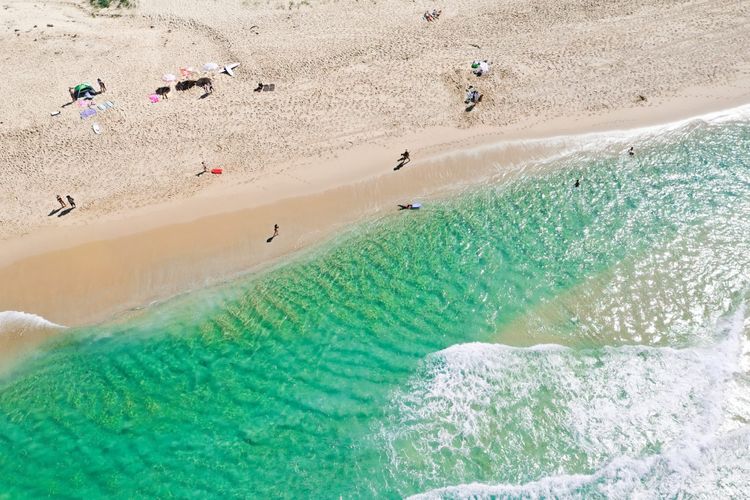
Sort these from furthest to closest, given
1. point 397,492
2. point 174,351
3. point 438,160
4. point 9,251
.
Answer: point 438,160 < point 9,251 < point 174,351 < point 397,492

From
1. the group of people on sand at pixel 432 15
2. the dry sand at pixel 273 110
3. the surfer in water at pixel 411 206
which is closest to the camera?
the dry sand at pixel 273 110

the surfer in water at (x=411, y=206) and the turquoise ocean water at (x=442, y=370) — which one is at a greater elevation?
the surfer in water at (x=411, y=206)

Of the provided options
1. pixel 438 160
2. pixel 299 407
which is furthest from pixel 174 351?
pixel 438 160

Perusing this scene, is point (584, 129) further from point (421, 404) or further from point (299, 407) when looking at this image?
point (299, 407)

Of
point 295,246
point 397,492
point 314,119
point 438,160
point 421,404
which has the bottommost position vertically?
point 397,492

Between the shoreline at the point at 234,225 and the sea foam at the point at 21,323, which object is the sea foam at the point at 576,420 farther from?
the sea foam at the point at 21,323

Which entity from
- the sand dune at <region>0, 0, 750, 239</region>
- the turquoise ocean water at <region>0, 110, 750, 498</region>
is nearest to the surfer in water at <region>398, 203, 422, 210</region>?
the turquoise ocean water at <region>0, 110, 750, 498</region>

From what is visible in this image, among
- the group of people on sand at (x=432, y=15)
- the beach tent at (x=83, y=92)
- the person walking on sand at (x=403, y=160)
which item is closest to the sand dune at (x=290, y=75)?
the group of people on sand at (x=432, y=15)

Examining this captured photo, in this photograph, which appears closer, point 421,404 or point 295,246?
point 421,404
